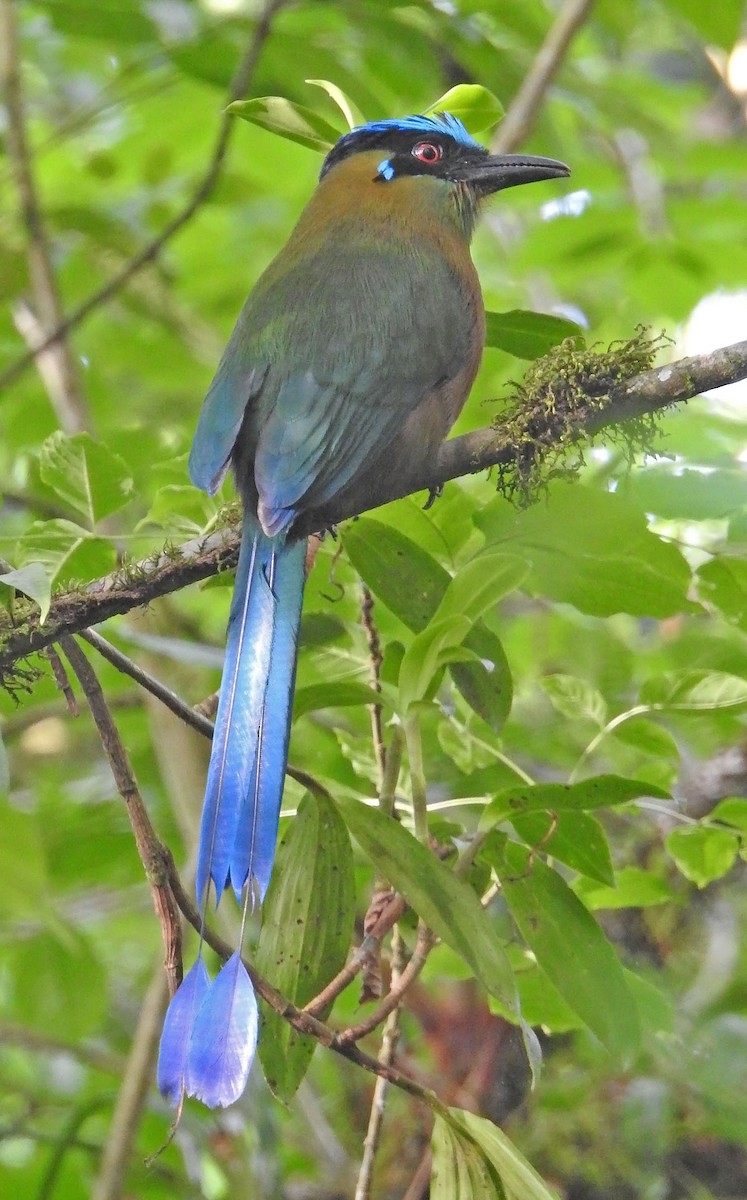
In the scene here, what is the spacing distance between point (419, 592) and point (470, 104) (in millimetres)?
678

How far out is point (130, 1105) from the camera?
198cm

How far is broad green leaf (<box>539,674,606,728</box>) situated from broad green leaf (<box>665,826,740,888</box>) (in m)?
0.17

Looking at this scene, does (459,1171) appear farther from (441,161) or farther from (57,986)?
(441,161)

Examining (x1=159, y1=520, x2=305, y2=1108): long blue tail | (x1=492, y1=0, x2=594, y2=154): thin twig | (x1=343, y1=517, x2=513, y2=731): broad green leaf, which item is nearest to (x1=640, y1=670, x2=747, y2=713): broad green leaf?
(x1=343, y1=517, x2=513, y2=731): broad green leaf

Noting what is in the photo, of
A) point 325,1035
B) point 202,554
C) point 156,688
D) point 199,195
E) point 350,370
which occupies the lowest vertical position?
point 325,1035

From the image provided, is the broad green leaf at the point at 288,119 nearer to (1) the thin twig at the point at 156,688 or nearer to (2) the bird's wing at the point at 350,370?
(2) the bird's wing at the point at 350,370

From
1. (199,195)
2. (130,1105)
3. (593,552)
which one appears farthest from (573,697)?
(199,195)

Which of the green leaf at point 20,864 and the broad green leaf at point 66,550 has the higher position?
the broad green leaf at point 66,550

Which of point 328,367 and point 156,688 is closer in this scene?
point 156,688

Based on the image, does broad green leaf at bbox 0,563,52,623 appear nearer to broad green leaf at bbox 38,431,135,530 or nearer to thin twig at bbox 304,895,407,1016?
broad green leaf at bbox 38,431,135,530

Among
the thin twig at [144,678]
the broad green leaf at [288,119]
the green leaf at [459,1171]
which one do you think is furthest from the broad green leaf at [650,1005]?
the broad green leaf at [288,119]

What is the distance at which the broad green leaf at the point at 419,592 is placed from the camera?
4.30 ft

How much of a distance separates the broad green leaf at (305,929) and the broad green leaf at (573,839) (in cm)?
19

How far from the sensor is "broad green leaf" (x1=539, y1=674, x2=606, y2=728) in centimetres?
146
